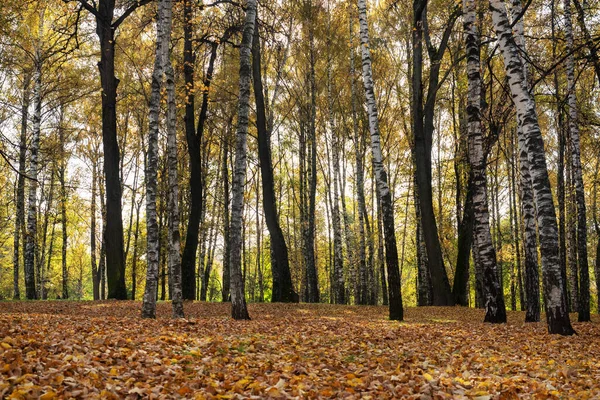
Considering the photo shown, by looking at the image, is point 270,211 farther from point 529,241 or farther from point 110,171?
point 529,241

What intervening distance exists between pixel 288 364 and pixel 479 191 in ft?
22.2

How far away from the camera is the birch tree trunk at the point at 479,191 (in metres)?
9.63

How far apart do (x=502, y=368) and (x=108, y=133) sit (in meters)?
13.5

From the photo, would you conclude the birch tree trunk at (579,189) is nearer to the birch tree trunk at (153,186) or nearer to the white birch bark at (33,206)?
the birch tree trunk at (153,186)

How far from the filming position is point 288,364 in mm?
4969

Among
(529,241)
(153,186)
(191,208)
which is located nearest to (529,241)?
(529,241)

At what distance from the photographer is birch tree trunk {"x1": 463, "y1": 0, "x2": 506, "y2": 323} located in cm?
963

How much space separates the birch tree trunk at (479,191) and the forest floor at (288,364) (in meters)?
2.16

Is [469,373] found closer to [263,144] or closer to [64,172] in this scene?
[263,144]

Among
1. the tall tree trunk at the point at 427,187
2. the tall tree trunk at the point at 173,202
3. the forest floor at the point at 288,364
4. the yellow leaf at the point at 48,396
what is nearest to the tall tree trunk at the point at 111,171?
the tall tree trunk at the point at 173,202

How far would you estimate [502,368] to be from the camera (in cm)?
498

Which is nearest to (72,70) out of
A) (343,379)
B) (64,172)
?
(64,172)

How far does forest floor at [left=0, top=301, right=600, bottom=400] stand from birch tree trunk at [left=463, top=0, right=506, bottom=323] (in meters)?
2.16

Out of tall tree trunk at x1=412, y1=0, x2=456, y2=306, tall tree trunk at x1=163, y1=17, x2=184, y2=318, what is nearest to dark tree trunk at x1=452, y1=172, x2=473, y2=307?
tall tree trunk at x1=412, y1=0, x2=456, y2=306
